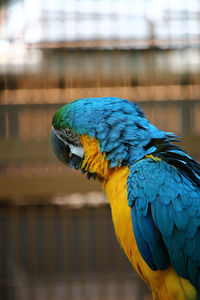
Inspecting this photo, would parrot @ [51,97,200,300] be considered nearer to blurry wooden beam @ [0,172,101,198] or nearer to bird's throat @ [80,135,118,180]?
bird's throat @ [80,135,118,180]

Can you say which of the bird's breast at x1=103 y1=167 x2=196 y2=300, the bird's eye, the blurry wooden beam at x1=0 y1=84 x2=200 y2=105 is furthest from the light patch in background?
the bird's breast at x1=103 y1=167 x2=196 y2=300

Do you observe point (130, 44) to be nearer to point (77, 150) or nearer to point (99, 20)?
point (99, 20)

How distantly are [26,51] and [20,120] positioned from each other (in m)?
0.33

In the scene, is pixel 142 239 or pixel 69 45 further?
pixel 69 45

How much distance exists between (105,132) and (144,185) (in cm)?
16

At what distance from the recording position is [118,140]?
0.78 metres

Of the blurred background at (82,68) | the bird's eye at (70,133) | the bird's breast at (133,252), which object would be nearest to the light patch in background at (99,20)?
the blurred background at (82,68)

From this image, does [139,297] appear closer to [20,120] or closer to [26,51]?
[20,120]

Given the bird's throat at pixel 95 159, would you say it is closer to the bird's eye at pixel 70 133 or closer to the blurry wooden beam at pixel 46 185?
the bird's eye at pixel 70 133

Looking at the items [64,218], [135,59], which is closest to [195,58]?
[135,59]

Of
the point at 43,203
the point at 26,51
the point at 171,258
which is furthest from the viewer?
the point at 43,203

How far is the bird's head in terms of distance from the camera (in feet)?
2.56

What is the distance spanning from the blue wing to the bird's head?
0.06 m

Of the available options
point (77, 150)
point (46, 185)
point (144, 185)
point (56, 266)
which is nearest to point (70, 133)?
point (77, 150)
